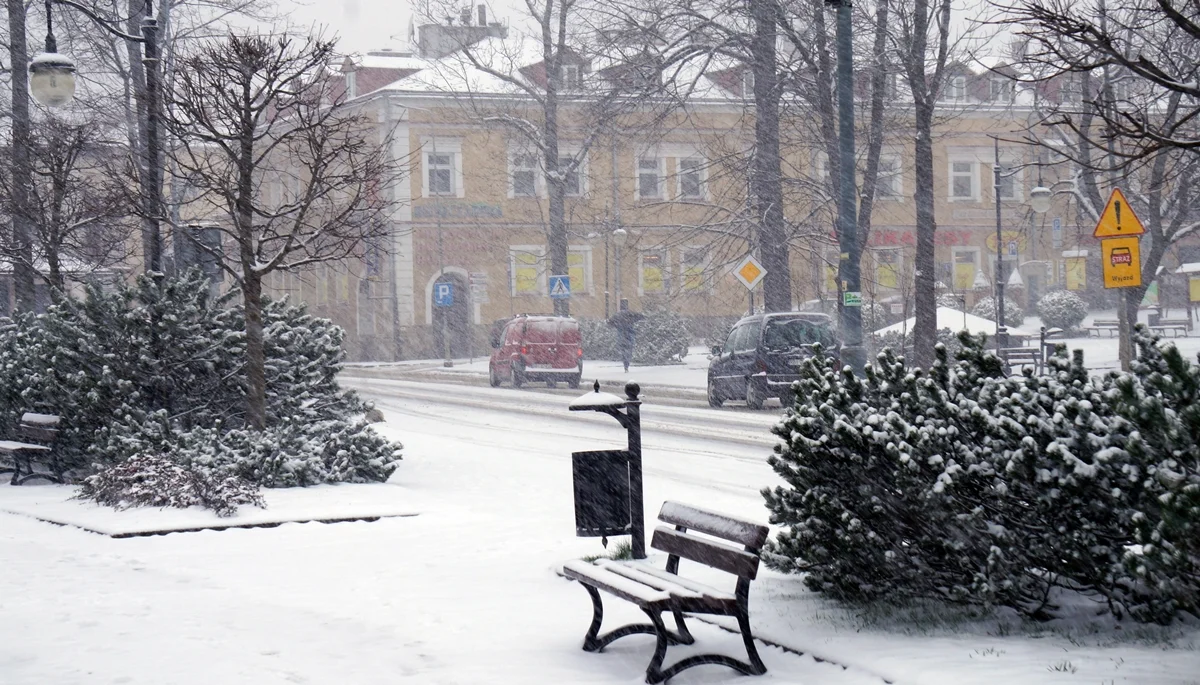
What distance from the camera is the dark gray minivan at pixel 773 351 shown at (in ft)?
79.2

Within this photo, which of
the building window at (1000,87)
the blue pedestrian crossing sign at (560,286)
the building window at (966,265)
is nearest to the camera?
the building window at (1000,87)

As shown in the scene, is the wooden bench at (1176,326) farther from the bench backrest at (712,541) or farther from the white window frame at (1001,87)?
the bench backrest at (712,541)

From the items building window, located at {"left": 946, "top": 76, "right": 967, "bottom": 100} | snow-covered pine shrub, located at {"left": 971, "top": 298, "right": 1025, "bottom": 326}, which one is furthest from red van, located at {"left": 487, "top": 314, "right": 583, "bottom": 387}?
snow-covered pine shrub, located at {"left": 971, "top": 298, "right": 1025, "bottom": 326}

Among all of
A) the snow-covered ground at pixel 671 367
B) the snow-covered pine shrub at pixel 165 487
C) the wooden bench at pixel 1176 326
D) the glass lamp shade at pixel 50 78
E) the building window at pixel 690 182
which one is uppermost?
the building window at pixel 690 182

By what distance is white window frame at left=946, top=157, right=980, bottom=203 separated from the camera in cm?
5616

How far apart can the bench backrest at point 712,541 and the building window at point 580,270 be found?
46280mm

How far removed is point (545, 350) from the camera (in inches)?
1323

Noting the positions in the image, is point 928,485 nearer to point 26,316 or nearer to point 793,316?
point 26,316

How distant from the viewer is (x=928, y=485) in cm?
644

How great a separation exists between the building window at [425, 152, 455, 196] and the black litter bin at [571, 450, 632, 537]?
43242mm

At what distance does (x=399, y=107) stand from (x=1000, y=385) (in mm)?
45887

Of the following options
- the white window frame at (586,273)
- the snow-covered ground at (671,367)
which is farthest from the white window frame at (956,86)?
the white window frame at (586,273)

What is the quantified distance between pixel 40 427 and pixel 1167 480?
12.4 m

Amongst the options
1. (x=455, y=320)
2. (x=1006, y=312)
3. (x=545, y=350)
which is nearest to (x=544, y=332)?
(x=545, y=350)
